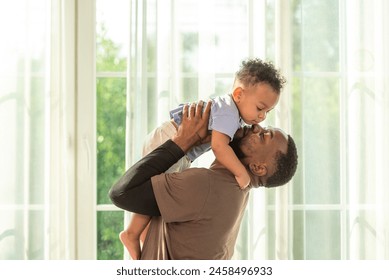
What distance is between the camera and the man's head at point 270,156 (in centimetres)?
161

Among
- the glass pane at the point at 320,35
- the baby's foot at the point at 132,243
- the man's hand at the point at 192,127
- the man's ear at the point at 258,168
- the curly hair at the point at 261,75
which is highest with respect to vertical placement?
the glass pane at the point at 320,35

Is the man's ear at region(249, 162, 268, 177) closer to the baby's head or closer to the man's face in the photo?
the man's face

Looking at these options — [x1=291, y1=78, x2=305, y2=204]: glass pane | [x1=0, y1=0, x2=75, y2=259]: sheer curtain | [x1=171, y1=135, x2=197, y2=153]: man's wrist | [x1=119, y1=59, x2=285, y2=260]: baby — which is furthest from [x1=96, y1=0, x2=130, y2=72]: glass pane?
[x1=171, y1=135, x2=197, y2=153]: man's wrist

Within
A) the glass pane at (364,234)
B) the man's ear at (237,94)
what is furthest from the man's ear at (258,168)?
the glass pane at (364,234)

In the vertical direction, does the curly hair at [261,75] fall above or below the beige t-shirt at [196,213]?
above

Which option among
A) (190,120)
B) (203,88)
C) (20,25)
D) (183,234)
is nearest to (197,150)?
(190,120)

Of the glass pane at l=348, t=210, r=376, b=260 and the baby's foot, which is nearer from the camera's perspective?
the baby's foot

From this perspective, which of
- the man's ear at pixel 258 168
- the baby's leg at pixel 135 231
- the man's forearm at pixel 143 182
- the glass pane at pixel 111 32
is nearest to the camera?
the man's forearm at pixel 143 182

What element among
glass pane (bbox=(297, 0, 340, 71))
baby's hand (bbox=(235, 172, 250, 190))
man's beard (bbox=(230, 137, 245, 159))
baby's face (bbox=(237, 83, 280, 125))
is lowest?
baby's hand (bbox=(235, 172, 250, 190))

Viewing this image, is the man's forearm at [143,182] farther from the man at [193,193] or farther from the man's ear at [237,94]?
the man's ear at [237,94]

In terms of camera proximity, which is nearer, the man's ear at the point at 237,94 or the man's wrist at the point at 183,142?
the man's wrist at the point at 183,142

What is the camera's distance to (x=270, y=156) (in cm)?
161

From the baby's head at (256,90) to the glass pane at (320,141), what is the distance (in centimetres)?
117

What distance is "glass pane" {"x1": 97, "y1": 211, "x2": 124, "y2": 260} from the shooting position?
3002 millimetres
